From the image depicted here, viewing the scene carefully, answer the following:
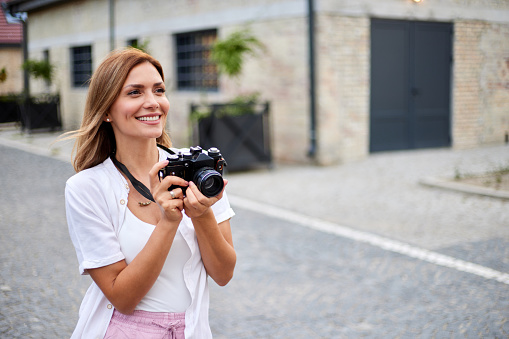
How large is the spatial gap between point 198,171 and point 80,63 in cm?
2127

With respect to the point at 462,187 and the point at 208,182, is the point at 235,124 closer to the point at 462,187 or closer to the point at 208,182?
the point at 462,187

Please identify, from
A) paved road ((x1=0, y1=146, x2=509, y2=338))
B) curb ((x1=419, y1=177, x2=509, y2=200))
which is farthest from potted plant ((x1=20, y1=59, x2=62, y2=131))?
curb ((x1=419, y1=177, x2=509, y2=200))

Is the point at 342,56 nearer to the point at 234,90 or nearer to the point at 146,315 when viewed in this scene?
the point at 234,90

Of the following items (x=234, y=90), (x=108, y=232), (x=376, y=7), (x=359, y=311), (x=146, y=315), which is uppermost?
(x=376, y=7)

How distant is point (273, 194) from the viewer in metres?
8.88

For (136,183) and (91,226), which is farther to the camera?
(136,183)

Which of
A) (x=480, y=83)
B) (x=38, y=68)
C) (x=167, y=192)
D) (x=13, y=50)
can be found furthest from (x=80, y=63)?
(x=167, y=192)

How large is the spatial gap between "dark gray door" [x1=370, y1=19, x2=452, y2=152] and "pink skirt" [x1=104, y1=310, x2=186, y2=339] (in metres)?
11.0

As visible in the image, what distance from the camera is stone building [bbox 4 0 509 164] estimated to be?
38.4 ft

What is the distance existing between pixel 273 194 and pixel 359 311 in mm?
4731

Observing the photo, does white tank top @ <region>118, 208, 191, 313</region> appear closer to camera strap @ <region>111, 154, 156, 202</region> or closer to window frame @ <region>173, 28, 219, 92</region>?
camera strap @ <region>111, 154, 156, 202</region>

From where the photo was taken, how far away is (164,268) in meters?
1.92

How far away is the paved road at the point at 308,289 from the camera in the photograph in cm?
394

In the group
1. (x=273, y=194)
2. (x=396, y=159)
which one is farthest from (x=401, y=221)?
(x=396, y=159)
